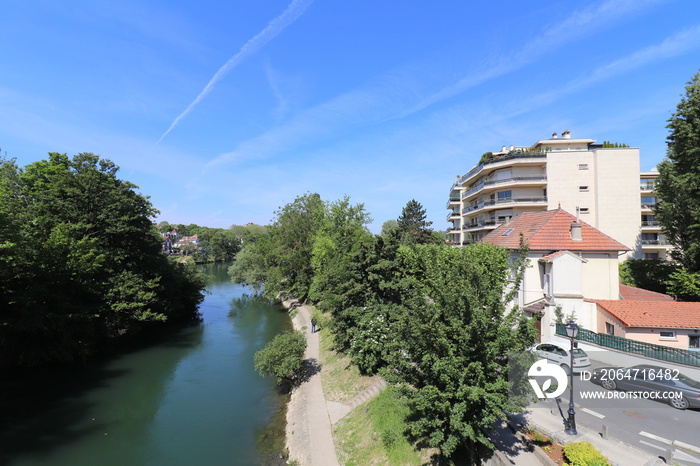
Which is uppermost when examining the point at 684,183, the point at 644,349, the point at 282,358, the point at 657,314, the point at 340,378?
the point at 684,183

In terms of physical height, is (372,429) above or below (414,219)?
below

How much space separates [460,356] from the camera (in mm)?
8594

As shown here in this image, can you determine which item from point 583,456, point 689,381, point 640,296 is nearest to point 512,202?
point 640,296

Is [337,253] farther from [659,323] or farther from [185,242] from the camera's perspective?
[185,242]

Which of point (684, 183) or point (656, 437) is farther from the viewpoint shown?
point (684, 183)

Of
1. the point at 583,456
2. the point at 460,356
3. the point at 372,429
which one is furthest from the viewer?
the point at 372,429

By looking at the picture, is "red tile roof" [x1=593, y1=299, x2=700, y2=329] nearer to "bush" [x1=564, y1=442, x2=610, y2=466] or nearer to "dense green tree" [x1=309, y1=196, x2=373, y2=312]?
"bush" [x1=564, y1=442, x2=610, y2=466]

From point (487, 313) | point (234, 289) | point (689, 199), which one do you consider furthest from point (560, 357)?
point (234, 289)

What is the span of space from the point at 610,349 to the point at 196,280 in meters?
40.0

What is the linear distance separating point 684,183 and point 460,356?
854 inches

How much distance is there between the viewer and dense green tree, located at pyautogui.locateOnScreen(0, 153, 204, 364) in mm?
20703

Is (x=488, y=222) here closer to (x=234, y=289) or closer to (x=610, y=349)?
(x=610, y=349)

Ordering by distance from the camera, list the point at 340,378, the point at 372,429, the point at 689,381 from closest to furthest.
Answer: the point at 689,381 < the point at 372,429 < the point at 340,378

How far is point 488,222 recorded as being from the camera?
1415 inches
